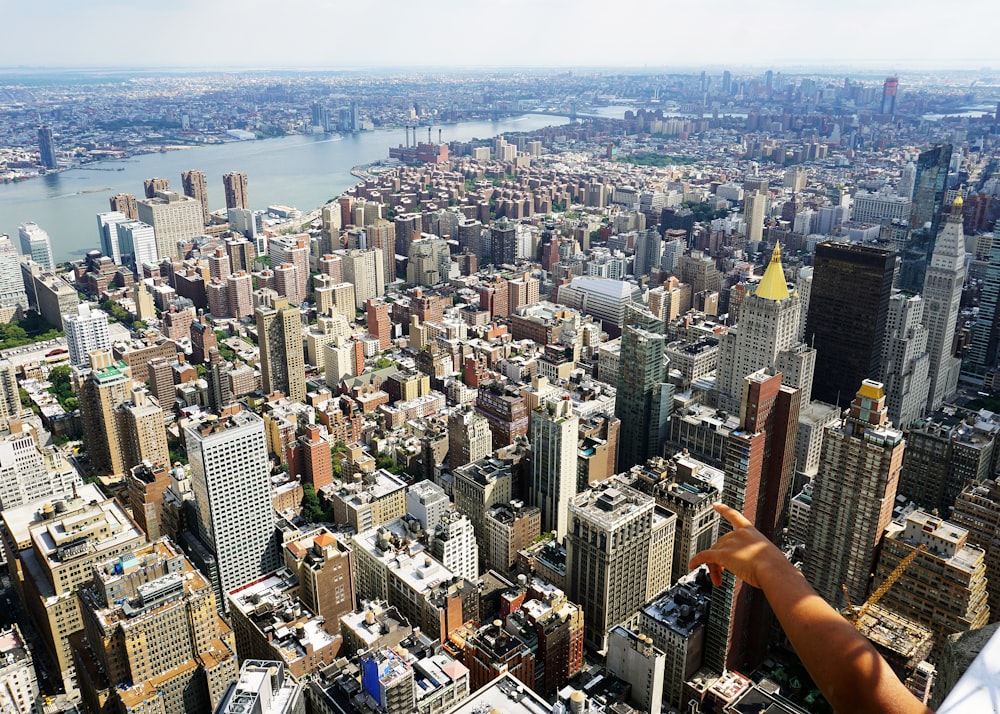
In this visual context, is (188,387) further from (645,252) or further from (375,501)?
(645,252)

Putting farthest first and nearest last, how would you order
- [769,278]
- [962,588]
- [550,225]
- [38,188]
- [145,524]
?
[38,188], [550,225], [769,278], [145,524], [962,588]

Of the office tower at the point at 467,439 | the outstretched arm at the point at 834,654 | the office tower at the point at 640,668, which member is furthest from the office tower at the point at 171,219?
the outstretched arm at the point at 834,654

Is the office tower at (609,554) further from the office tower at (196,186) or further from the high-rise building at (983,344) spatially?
the office tower at (196,186)

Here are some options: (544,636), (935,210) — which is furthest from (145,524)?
(935,210)

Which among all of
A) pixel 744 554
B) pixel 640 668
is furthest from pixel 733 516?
pixel 640 668

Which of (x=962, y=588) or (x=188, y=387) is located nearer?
(x=962, y=588)

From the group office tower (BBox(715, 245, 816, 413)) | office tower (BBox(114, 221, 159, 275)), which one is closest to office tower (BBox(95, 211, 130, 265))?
office tower (BBox(114, 221, 159, 275))
